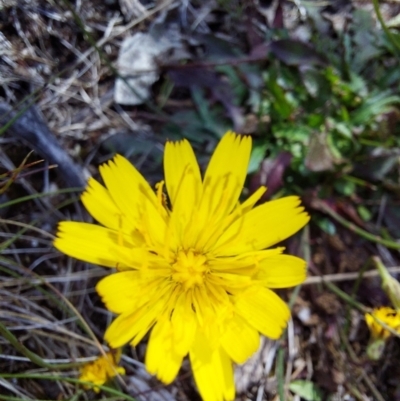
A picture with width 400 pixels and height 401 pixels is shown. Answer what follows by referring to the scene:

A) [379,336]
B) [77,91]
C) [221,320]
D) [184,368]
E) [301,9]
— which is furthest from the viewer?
[301,9]

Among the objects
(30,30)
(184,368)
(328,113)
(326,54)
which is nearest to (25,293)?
(184,368)

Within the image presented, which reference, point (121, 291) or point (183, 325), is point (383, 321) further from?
point (121, 291)

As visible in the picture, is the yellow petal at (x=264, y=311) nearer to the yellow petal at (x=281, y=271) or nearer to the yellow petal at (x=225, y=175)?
the yellow petal at (x=281, y=271)

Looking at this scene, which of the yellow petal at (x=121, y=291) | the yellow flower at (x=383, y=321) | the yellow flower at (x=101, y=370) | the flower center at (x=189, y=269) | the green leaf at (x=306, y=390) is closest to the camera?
the yellow petal at (x=121, y=291)

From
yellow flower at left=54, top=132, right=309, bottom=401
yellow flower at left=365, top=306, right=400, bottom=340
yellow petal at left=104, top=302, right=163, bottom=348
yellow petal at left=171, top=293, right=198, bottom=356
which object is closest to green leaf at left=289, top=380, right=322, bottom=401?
yellow flower at left=365, top=306, right=400, bottom=340

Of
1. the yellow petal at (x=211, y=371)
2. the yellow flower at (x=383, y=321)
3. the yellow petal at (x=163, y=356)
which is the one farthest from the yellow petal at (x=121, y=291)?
the yellow flower at (x=383, y=321)

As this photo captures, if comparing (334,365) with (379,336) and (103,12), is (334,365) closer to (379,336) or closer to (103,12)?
(379,336)

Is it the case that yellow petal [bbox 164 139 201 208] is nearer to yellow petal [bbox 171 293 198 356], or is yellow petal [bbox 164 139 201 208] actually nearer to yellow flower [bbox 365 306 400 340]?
yellow petal [bbox 171 293 198 356]
